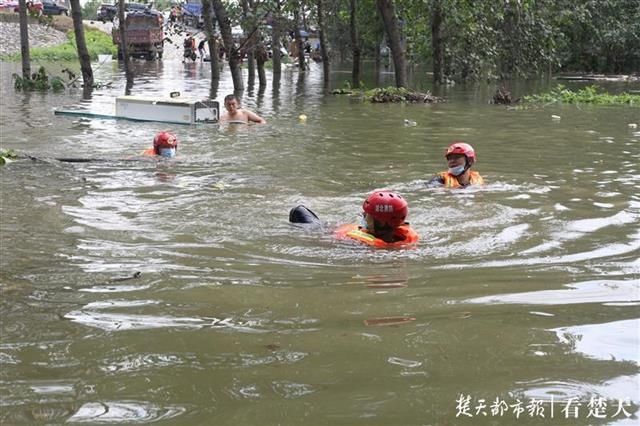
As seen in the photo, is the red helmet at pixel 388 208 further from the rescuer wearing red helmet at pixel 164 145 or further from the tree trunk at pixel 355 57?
the tree trunk at pixel 355 57

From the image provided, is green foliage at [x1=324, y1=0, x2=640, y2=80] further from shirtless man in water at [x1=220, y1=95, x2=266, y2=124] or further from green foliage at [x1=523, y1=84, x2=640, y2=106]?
shirtless man in water at [x1=220, y1=95, x2=266, y2=124]

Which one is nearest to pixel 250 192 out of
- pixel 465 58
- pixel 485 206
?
pixel 485 206

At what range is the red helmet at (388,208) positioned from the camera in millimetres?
6777

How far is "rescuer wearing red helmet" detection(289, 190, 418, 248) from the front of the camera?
6.79 m

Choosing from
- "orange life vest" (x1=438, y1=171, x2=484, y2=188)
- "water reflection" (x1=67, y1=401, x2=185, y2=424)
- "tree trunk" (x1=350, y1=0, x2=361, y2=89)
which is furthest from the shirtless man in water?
"water reflection" (x1=67, y1=401, x2=185, y2=424)

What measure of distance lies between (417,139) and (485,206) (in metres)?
6.11

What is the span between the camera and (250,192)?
9.75 metres

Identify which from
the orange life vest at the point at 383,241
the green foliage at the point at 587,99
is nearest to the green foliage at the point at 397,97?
the green foliage at the point at 587,99

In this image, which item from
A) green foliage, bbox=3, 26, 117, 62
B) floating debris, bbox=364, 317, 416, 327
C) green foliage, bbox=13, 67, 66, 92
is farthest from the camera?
green foliage, bbox=3, 26, 117, 62

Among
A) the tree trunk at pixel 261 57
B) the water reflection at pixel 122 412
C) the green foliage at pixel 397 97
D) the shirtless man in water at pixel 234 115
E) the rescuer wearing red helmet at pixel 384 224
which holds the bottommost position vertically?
the water reflection at pixel 122 412

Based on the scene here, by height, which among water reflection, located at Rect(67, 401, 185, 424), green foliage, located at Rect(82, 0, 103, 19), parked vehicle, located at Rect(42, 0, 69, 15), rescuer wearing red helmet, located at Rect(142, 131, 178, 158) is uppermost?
green foliage, located at Rect(82, 0, 103, 19)

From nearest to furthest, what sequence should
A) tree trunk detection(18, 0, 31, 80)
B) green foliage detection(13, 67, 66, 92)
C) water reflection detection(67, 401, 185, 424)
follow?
water reflection detection(67, 401, 185, 424) → tree trunk detection(18, 0, 31, 80) → green foliage detection(13, 67, 66, 92)

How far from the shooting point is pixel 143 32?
52625mm

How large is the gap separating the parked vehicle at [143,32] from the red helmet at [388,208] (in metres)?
46.9
